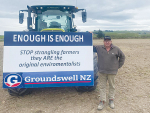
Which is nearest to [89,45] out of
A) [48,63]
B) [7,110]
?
[48,63]

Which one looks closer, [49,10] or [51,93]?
[51,93]

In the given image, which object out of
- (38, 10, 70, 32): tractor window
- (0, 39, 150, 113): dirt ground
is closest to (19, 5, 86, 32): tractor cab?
(38, 10, 70, 32): tractor window

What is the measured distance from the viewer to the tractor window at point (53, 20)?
5914 millimetres

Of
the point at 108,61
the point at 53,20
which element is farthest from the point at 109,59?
the point at 53,20

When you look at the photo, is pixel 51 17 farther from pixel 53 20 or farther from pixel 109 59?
pixel 109 59

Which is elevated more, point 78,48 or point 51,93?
point 78,48

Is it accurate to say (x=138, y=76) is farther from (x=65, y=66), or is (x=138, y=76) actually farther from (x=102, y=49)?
(x=65, y=66)

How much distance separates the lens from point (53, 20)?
19.4 feet

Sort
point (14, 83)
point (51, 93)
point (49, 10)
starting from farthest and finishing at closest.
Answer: point (49, 10)
point (51, 93)
point (14, 83)

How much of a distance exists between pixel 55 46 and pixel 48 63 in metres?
0.40

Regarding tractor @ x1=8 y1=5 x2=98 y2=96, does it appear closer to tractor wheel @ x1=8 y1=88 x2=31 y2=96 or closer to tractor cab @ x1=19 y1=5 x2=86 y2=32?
tractor cab @ x1=19 y1=5 x2=86 y2=32

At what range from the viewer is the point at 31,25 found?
20.2 ft

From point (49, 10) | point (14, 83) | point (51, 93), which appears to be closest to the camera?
point (14, 83)

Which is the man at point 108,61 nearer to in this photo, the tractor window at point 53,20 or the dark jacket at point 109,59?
the dark jacket at point 109,59
